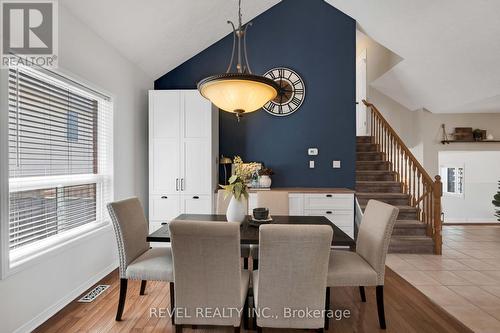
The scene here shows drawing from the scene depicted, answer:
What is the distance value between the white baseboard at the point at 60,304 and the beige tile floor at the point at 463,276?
11.1 ft

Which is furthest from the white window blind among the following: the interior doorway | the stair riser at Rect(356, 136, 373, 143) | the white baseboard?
the interior doorway

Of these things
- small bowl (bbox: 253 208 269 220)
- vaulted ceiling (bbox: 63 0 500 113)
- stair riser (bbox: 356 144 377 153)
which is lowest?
small bowl (bbox: 253 208 269 220)

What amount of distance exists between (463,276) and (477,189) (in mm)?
5179

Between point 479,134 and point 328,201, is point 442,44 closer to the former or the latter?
point 328,201

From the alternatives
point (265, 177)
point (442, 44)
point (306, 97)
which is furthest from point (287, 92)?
point (442, 44)

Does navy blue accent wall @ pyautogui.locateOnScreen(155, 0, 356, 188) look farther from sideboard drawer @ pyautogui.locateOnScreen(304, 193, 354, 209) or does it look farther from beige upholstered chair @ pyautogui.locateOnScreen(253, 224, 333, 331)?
beige upholstered chair @ pyautogui.locateOnScreen(253, 224, 333, 331)

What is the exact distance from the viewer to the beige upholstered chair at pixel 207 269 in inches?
64.4

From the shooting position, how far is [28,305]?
2.08 m

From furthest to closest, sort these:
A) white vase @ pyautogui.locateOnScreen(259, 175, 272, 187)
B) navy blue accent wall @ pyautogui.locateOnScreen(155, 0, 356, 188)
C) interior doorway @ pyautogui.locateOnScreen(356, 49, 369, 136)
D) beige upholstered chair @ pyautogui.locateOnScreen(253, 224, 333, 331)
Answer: interior doorway @ pyautogui.locateOnScreen(356, 49, 369, 136) → navy blue accent wall @ pyautogui.locateOnScreen(155, 0, 356, 188) → white vase @ pyautogui.locateOnScreen(259, 175, 272, 187) → beige upholstered chair @ pyautogui.locateOnScreen(253, 224, 333, 331)

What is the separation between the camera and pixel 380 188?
5133 mm

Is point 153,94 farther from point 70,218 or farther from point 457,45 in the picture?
point 457,45

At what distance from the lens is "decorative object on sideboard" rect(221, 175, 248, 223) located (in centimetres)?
242

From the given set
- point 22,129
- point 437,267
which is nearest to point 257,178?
point 437,267

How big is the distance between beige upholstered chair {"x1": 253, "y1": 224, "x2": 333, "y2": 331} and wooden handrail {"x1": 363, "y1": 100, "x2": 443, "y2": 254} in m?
3.28
